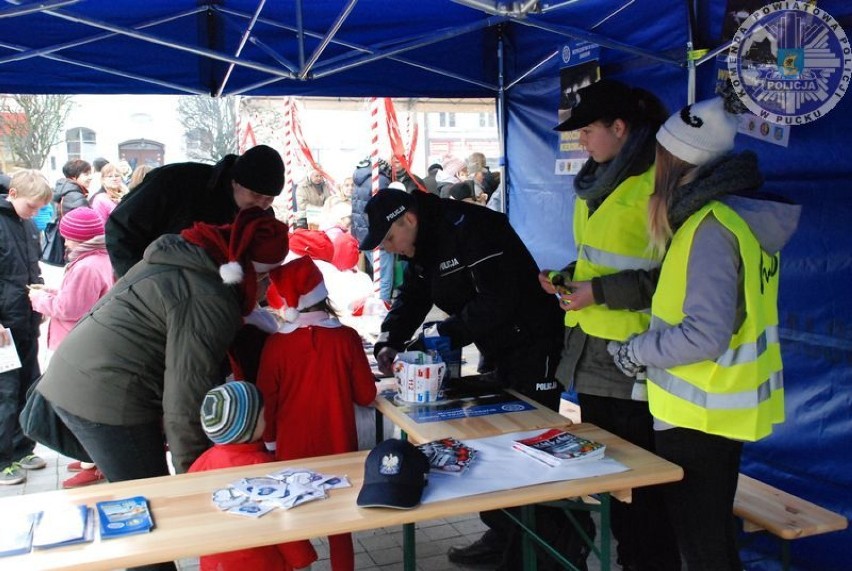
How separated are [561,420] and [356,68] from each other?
2963 millimetres

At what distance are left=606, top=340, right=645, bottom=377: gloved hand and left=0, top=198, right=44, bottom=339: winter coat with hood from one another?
140 inches

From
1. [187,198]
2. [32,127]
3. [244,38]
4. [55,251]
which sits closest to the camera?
[187,198]

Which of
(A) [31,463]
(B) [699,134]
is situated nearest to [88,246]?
(A) [31,463]

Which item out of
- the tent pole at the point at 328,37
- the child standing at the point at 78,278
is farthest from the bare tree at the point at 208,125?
the tent pole at the point at 328,37

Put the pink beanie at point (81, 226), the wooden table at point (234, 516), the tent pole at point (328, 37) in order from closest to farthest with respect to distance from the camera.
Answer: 1. the wooden table at point (234, 516)
2. the tent pole at point (328, 37)
3. the pink beanie at point (81, 226)

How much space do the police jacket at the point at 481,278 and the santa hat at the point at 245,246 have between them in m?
0.54

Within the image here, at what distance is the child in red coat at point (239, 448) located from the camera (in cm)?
220

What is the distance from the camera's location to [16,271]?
452 cm

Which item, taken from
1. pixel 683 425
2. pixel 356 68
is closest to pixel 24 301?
pixel 356 68

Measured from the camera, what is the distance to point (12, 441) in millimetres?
4652

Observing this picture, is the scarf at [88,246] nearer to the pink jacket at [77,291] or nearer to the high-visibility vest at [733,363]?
the pink jacket at [77,291]

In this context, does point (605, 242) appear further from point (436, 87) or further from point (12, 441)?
point (12, 441)

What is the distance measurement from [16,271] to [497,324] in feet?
10.1

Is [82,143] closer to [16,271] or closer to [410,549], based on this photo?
[16,271]
